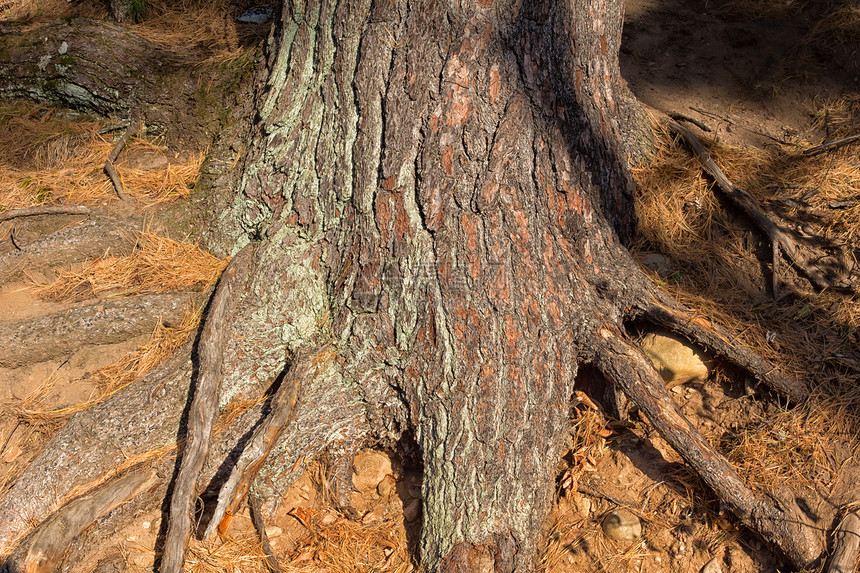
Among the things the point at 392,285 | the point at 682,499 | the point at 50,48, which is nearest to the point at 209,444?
the point at 392,285

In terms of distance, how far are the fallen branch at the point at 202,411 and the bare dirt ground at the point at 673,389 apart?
16 cm

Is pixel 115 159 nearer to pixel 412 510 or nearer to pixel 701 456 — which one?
pixel 412 510

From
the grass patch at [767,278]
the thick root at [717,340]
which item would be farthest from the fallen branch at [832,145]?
the thick root at [717,340]

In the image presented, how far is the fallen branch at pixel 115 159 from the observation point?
10.2 feet

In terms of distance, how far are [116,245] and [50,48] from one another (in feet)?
4.38

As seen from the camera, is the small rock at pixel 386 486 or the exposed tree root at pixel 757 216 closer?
the small rock at pixel 386 486

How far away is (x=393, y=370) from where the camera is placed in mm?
2332

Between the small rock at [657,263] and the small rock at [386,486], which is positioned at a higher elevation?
the small rock at [657,263]

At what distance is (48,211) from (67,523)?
1647mm

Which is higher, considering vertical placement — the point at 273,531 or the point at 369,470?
the point at 369,470

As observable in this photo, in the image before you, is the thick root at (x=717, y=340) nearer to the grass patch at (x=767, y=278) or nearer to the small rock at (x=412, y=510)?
the grass patch at (x=767, y=278)

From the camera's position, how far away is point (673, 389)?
2619 mm

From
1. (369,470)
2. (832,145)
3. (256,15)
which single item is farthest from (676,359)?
(256,15)

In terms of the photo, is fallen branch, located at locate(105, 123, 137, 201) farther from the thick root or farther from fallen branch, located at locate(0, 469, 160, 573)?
the thick root
